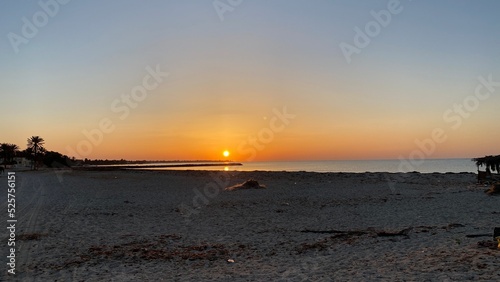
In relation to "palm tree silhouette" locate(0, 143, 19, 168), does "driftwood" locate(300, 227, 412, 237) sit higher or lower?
lower

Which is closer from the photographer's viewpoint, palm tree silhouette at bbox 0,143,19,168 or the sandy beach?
the sandy beach

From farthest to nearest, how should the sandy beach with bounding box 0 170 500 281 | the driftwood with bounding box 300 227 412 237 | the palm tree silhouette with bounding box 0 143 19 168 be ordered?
the palm tree silhouette with bounding box 0 143 19 168 → the driftwood with bounding box 300 227 412 237 → the sandy beach with bounding box 0 170 500 281

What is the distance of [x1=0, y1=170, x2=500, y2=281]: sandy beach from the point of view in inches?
380

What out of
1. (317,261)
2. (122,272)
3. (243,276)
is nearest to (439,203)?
(317,261)

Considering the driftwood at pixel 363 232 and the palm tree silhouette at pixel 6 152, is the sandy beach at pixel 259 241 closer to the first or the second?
the driftwood at pixel 363 232

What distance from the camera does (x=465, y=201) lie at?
892 inches

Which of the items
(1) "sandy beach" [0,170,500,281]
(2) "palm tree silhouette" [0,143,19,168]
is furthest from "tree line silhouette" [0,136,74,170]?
(1) "sandy beach" [0,170,500,281]

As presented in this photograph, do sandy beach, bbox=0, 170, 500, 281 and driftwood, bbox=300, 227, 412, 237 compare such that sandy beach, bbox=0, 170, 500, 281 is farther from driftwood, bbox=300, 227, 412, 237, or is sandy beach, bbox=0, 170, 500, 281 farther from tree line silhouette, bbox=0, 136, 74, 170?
tree line silhouette, bbox=0, 136, 74, 170

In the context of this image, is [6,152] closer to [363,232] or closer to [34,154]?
[34,154]

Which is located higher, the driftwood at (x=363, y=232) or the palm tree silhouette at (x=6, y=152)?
the palm tree silhouette at (x=6, y=152)

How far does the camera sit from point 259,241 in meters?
13.8

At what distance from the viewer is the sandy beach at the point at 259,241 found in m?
9.66

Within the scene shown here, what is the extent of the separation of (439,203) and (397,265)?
1451 centimetres

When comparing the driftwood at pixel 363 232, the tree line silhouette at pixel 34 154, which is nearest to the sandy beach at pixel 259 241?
the driftwood at pixel 363 232
